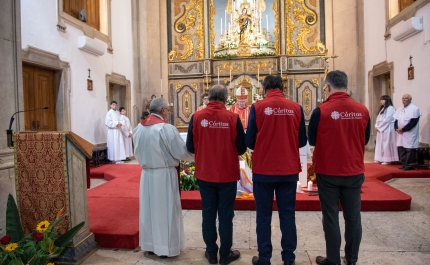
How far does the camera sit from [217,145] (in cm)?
319

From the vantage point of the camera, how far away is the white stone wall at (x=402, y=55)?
755 centimetres

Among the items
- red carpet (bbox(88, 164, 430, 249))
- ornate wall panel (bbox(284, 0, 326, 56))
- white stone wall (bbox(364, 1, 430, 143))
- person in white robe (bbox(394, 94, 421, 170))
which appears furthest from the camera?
ornate wall panel (bbox(284, 0, 326, 56))

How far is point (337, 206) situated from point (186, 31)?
35.7 ft

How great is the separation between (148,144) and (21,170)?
121cm

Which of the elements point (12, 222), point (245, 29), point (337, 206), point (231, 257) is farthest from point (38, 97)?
point (245, 29)

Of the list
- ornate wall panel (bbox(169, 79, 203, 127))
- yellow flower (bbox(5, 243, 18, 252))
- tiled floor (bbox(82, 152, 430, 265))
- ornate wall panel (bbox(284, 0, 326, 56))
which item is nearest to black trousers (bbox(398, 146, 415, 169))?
tiled floor (bbox(82, 152, 430, 265))

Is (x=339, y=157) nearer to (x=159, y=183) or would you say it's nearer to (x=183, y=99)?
(x=159, y=183)

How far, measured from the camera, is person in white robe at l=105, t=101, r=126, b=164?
9.53m

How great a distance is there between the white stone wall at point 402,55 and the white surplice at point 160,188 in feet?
20.7

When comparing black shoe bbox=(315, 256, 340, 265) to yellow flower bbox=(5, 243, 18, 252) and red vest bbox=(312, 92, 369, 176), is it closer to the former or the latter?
red vest bbox=(312, 92, 369, 176)

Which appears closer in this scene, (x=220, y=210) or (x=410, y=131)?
(x=220, y=210)

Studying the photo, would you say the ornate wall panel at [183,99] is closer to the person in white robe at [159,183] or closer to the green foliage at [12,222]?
the person in white robe at [159,183]

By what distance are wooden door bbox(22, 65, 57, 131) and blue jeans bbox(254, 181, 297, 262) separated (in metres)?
5.70

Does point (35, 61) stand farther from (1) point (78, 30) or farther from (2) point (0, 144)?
(2) point (0, 144)
